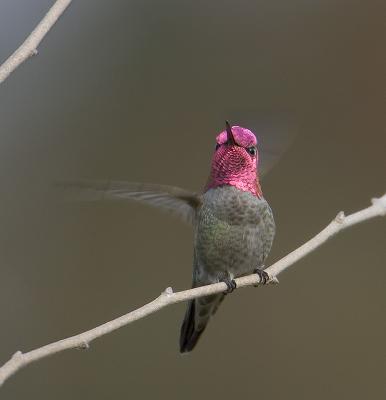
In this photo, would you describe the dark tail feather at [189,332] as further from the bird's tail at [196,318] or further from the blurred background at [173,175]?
the blurred background at [173,175]

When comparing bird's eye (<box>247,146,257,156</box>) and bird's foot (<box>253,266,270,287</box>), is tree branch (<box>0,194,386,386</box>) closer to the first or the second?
bird's foot (<box>253,266,270,287</box>)

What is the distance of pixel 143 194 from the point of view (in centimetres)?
227

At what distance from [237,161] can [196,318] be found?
592 millimetres

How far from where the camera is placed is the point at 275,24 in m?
4.98

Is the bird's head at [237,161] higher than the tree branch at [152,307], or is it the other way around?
the bird's head at [237,161]

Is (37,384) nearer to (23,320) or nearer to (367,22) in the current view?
(23,320)

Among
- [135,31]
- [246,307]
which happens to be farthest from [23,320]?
[135,31]

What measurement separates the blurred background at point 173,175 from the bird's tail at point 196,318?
146 cm

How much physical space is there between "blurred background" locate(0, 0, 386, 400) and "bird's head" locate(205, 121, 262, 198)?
1.85 meters

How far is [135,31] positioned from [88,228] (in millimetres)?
1444

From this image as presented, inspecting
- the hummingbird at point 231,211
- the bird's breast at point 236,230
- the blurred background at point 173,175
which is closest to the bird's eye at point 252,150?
the hummingbird at point 231,211

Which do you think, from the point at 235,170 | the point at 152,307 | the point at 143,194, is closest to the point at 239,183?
the point at 235,170

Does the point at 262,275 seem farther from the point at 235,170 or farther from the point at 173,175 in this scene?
the point at 173,175

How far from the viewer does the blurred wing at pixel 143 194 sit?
1.95m
